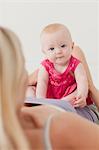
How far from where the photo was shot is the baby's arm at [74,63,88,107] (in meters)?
1.33

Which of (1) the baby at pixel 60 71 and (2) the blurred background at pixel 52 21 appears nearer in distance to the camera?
(1) the baby at pixel 60 71

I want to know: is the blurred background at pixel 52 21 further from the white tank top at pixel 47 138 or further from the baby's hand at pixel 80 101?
the white tank top at pixel 47 138

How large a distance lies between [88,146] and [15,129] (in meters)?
0.16

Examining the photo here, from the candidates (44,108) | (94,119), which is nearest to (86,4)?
(94,119)

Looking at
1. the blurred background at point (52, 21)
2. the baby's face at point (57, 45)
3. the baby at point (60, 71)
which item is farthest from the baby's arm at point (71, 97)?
the blurred background at point (52, 21)

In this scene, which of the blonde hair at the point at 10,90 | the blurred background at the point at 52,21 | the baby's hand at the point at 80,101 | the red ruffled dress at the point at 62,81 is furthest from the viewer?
the blurred background at the point at 52,21

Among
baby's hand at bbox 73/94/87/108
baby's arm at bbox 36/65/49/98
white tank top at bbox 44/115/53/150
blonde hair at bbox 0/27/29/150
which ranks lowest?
baby's hand at bbox 73/94/87/108

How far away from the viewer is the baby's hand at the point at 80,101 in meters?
1.31

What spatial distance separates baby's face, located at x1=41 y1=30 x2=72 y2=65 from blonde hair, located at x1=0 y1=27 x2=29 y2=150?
78 centimetres

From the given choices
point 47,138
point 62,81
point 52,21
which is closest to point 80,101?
point 62,81

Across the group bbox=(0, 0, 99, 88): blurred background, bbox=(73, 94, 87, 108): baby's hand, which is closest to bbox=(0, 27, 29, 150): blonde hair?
A: bbox=(73, 94, 87, 108): baby's hand

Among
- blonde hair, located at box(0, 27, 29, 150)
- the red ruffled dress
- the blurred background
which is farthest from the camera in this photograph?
the blurred background

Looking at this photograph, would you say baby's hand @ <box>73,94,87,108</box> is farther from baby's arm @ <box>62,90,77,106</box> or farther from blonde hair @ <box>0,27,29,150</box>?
blonde hair @ <box>0,27,29,150</box>

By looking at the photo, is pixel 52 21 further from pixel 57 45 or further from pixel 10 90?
pixel 10 90
